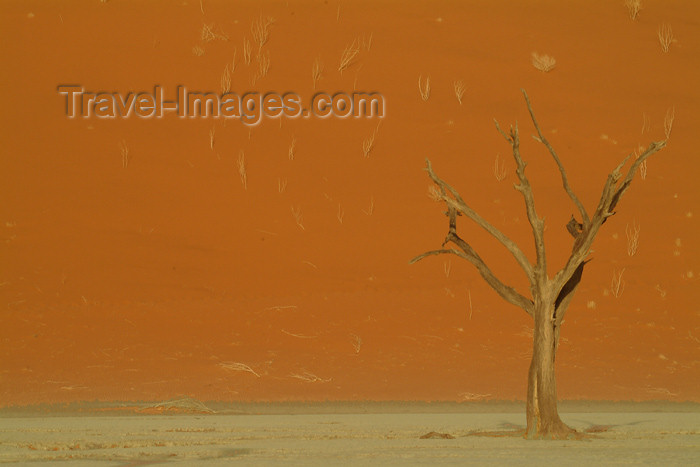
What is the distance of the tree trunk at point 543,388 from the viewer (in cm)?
1220

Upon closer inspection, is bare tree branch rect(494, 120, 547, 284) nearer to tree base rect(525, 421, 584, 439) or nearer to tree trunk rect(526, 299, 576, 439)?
tree trunk rect(526, 299, 576, 439)

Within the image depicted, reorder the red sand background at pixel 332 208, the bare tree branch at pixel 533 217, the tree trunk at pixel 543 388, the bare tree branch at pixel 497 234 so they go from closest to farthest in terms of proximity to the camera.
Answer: the bare tree branch at pixel 533 217, the tree trunk at pixel 543 388, the bare tree branch at pixel 497 234, the red sand background at pixel 332 208

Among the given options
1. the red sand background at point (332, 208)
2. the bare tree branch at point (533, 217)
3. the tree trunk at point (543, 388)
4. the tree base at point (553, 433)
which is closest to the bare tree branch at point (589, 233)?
the bare tree branch at point (533, 217)

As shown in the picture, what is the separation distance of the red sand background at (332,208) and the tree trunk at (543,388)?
5.52m

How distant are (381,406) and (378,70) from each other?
39.1 feet

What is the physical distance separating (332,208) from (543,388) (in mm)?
11815

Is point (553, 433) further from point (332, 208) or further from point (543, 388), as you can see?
point (332, 208)

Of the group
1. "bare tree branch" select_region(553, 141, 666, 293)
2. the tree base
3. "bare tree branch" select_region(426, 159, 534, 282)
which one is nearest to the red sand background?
the tree base

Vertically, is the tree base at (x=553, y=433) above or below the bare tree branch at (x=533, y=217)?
below

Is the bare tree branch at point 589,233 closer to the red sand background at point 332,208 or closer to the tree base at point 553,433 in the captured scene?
the tree base at point 553,433

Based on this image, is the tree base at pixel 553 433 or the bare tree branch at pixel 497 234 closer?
the tree base at pixel 553 433

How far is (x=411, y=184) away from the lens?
24188 millimetres

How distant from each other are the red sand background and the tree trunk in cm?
552

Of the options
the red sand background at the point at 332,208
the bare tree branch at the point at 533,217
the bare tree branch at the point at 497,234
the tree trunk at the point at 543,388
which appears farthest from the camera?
the red sand background at the point at 332,208
